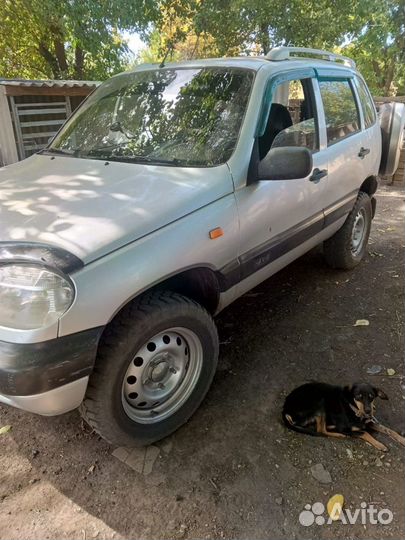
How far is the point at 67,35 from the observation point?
34.2 feet

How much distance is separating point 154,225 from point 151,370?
80 cm

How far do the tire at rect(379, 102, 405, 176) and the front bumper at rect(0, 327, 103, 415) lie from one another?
13.6 feet

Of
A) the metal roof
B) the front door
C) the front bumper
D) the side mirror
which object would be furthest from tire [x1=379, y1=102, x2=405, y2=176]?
the metal roof

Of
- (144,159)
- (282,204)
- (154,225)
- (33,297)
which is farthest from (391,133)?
(33,297)

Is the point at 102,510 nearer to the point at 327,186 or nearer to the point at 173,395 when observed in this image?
the point at 173,395

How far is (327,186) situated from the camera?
3510 millimetres

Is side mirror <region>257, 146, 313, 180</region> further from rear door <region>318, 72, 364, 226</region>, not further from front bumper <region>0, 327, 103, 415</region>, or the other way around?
front bumper <region>0, 327, 103, 415</region>

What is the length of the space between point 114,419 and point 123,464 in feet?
1.18

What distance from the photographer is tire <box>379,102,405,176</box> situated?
4.64 metres

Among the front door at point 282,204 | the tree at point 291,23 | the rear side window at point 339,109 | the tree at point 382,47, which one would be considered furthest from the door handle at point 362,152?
the tree at point 382,47

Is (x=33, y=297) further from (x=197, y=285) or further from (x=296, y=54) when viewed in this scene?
(x=296, y=54)

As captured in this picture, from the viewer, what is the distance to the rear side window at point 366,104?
14.0 feet

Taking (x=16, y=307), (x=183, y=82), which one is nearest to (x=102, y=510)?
(x=16, y=307)

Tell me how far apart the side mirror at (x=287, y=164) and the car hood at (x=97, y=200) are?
0.81ft
